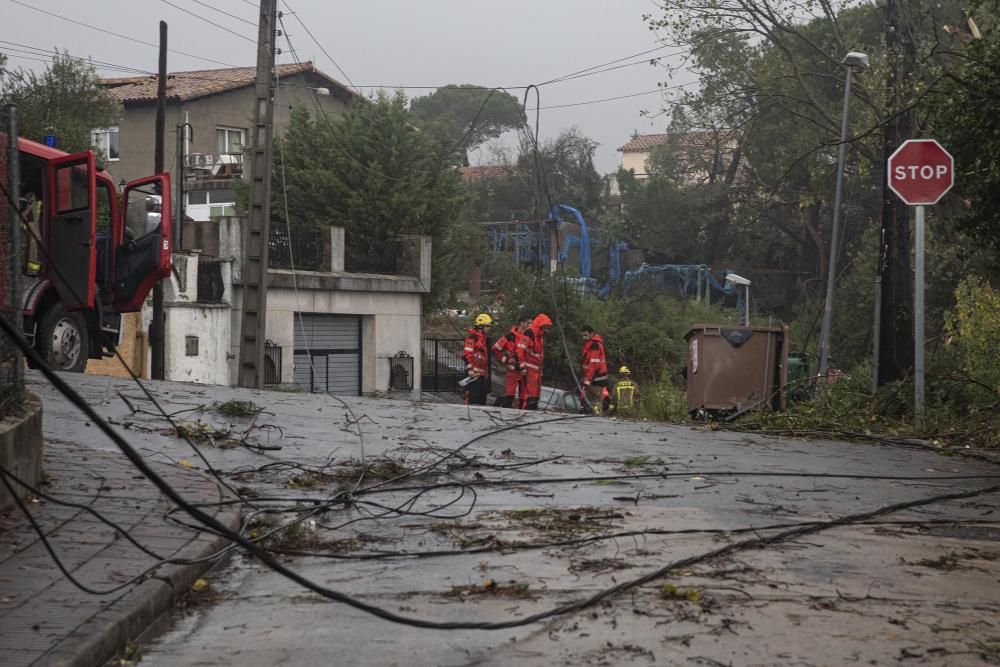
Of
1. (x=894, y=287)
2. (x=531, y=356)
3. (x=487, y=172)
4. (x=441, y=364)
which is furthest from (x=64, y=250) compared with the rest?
(x=487, y=172)

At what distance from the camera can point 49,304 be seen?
1571 centimetres

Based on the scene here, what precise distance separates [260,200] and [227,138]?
3020 centimetres

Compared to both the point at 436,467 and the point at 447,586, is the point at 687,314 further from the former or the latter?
the point at 447,586

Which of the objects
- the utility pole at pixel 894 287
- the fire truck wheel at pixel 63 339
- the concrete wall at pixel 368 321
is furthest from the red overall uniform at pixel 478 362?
the concrete wall at pixel 368 321

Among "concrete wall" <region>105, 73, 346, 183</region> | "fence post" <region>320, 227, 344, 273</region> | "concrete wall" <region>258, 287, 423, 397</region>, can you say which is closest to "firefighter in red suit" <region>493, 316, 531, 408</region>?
"concrete wall" <region>258, 287, 423, 397</region>

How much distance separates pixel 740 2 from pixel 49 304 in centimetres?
1681

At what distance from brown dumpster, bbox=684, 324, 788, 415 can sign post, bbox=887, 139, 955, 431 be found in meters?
3.63

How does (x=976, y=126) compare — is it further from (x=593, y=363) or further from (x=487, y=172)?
(x=487, y=172)

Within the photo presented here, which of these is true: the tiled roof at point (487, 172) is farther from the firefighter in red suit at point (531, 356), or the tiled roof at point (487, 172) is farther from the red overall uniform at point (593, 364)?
the firefighter in red suit at point (531, 356)

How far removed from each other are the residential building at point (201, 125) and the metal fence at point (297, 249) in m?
14.5

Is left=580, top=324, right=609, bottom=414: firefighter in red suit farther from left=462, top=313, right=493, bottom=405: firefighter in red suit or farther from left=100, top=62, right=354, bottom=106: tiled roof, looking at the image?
left=100, top=62, right=354, bottom=106: tiled roof

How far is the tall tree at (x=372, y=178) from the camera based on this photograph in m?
36.8

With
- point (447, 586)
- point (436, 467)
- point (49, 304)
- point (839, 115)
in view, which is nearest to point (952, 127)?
point (436, 467)

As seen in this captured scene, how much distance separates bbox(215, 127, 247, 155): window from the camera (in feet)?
168
